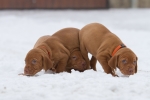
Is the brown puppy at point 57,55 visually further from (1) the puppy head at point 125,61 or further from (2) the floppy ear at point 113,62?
(1) the puppy head at point 125,61

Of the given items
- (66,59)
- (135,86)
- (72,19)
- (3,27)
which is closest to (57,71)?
(66,59)

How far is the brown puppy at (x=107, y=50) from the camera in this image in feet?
22.9

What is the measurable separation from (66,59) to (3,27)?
8440 mm

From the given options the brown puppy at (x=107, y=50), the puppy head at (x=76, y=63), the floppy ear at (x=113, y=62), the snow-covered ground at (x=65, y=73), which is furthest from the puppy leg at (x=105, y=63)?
the puppy head at (x=76, y=63)

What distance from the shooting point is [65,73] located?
688cm

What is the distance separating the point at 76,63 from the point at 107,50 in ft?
2.99

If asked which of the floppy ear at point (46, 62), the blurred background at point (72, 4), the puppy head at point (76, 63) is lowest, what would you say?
the blurred background at point (72, 4)

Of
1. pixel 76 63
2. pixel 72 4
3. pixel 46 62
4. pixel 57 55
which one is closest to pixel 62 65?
pixel 57 55

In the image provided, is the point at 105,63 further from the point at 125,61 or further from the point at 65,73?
the point at 65,73

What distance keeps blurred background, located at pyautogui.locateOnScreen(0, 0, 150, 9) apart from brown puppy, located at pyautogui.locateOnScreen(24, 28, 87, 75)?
12236mm

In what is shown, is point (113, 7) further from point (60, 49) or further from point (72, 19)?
point (60, 49)

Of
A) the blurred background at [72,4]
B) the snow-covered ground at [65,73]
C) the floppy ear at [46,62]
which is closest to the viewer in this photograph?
the snow-covered ground at [65,73]

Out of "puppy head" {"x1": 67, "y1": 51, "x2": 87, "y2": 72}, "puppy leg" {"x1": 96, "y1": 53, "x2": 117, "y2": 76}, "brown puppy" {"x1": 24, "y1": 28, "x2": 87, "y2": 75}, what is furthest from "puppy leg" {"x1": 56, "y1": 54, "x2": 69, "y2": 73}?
"puppy leg" {"x1": 96, "y1": 53, "x2": 117, "y2": 76}

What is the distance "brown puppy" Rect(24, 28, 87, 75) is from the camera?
718cm
